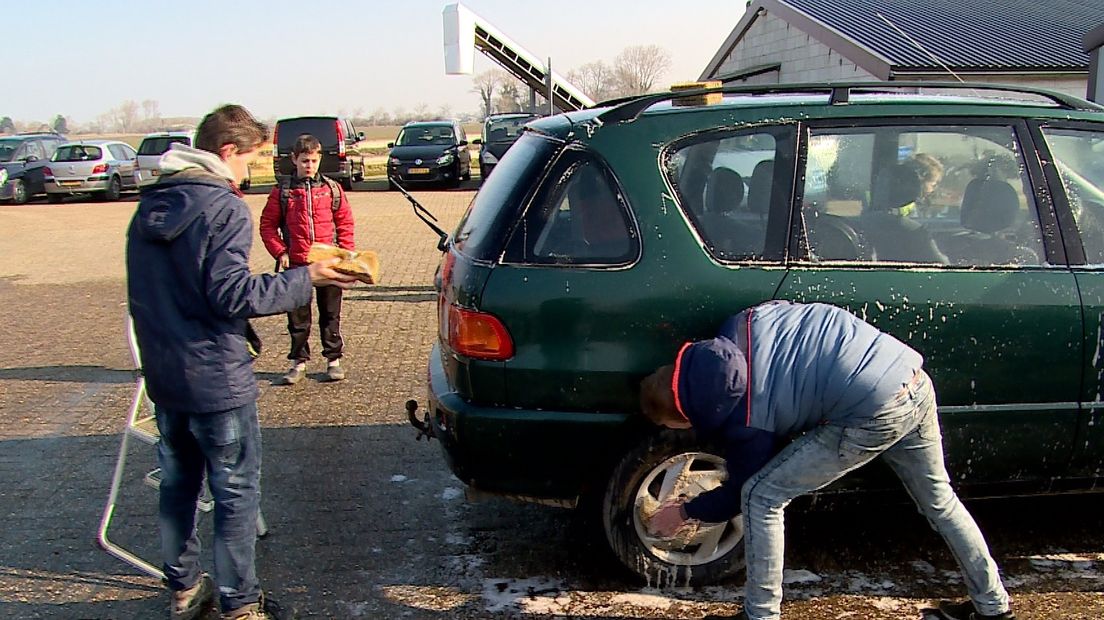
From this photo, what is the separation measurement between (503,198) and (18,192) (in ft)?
71.2

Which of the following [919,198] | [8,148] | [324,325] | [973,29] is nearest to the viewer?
[919,198]

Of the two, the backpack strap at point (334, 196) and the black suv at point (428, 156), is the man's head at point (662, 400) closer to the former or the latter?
the backpack strap at point (334, 196)

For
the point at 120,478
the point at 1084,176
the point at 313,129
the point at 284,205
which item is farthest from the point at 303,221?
the point at 313,129

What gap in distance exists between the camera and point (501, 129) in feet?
76.4

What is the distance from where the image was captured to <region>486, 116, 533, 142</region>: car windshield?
2233cm

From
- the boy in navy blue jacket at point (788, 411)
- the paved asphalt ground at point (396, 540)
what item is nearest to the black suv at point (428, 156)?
the paved asphalt ground at point (396, 540)

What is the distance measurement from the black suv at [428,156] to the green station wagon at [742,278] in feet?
62.2

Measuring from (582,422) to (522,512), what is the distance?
3.58 ft

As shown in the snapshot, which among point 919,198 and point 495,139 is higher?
point 495,139

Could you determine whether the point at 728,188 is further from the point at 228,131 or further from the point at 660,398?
the point at 228,131

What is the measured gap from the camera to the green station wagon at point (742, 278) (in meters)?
3.12

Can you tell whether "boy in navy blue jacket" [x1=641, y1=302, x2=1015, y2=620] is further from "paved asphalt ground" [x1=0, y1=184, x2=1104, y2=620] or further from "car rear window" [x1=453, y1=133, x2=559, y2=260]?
"car rear window" [x1=453, y1=133, x2=559, y2=260]

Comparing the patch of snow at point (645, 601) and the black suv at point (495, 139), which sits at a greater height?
the black suv at point (495, 139)

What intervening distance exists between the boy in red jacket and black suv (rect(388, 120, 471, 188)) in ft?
52.3
